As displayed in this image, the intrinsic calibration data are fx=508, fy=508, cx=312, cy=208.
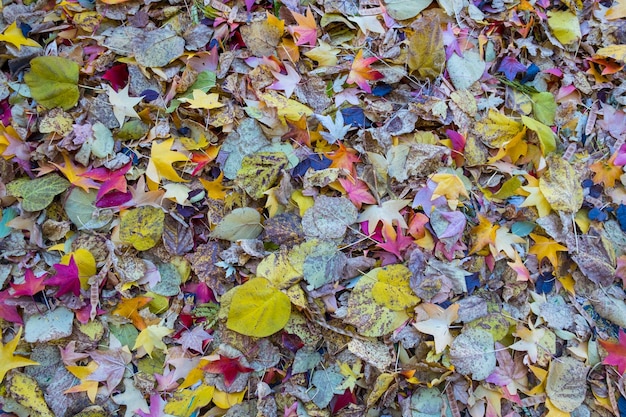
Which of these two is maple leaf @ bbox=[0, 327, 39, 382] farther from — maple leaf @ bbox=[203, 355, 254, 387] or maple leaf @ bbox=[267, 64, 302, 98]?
maple leaf @ bbox=[267, 64, 302, 98]

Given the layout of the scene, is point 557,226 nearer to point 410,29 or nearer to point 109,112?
point 410,29

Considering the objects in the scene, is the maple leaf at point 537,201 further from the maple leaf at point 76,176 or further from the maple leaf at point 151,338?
the maple leaf at point 76,176

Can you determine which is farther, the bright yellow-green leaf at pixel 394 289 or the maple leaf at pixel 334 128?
the maple leaf at pixel 334 128

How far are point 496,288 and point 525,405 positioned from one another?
271 millimetres

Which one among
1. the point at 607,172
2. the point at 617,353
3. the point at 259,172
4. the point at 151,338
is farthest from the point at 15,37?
the point at 617,353

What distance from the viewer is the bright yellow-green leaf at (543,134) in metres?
1.25

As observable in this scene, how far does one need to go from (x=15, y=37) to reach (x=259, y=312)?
3.20 ft

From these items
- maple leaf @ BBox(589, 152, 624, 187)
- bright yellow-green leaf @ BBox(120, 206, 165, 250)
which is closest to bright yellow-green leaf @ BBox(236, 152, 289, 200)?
bright yellow-green leaf @ BBox(120, 206, 165, 250)

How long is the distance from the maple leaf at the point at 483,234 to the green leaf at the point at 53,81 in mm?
1056

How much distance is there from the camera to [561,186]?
48.6 inches

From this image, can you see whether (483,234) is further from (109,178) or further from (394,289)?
(109,178)

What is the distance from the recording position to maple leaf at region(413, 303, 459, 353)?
1.13 metres

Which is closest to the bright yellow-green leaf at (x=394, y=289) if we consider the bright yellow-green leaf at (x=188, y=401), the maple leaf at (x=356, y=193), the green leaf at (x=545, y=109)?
the maple leaf at (x=356, y=193)

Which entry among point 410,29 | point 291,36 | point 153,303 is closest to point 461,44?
point 410,29
